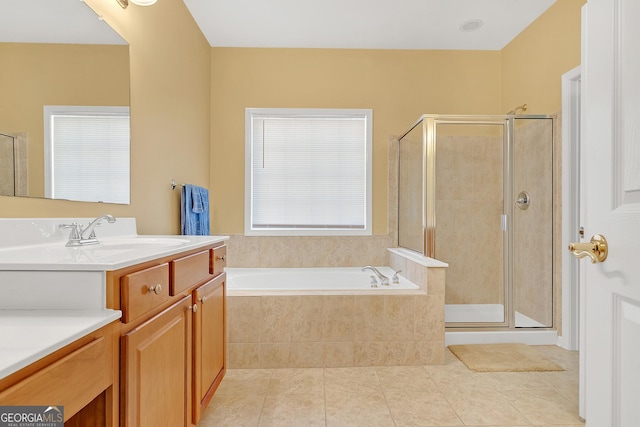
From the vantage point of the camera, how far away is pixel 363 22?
2785 mm

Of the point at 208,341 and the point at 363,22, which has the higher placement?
the point at 363,22

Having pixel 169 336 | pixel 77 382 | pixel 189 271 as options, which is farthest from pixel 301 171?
pixel 77 382

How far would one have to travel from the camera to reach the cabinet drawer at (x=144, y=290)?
858 millimetres

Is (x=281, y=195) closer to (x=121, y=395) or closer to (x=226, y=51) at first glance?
(x=226, y=51)

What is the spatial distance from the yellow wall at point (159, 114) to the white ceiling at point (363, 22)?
27cm

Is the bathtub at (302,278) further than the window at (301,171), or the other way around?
the window at (301,171)

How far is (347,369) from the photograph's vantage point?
7.11 ft

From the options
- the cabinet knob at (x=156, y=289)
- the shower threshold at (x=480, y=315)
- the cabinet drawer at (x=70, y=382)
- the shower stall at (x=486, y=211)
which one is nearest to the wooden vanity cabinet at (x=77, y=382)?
the cabinet drawer at (x=70, y=382)

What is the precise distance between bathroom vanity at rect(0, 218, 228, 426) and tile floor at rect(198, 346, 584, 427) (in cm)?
51

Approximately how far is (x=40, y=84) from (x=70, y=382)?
3.75 ft

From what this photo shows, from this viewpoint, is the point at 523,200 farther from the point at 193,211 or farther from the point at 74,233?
the point at 74,233

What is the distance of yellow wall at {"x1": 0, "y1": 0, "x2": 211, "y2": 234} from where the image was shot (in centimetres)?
168

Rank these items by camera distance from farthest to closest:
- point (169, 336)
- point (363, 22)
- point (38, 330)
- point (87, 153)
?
point (363, 22)
point (87, 153)
point (169, 336)
point (38, 330)

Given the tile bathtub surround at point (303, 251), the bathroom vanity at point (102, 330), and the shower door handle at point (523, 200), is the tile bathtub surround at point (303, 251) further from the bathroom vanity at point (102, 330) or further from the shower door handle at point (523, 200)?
the bathroom vanity at point (102, 330)
